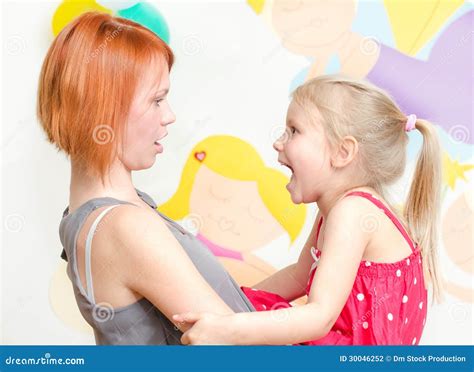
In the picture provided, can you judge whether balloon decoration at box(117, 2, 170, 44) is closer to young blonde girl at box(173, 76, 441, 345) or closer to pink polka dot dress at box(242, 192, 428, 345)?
young blonde girl at box(173, 76, 441, 345)

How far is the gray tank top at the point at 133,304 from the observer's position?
4.63 ft

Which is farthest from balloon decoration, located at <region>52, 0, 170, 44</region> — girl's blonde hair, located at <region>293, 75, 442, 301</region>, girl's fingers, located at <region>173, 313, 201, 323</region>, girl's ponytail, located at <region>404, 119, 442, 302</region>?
girl's fingers, located at <region>173, 313, 201, 323</region>

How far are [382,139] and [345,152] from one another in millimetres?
95

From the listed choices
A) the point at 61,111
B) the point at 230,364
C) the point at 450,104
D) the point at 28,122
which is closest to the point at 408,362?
the point at 230,364

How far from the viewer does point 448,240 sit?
8.19 ft

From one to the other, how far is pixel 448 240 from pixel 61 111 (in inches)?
60.7

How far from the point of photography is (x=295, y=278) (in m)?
1.90

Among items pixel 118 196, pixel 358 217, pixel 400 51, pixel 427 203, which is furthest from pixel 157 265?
pixel 400 51

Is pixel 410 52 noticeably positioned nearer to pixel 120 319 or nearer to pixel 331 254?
pixel 331 254

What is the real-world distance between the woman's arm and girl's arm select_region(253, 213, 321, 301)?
0.55 metres

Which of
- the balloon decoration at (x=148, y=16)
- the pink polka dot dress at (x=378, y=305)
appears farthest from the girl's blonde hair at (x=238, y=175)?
the pink polka dot dress at (x=378, y=305)

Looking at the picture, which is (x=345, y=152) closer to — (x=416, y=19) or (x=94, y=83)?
(x=94, y=83)

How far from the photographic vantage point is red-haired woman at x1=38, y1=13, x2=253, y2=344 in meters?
1.35

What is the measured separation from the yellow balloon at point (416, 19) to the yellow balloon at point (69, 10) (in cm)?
93
